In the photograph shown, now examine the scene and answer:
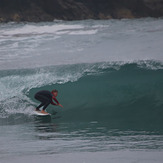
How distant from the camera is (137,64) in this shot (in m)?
8.50

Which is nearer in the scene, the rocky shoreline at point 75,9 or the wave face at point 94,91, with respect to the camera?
the wave face at point 94,91

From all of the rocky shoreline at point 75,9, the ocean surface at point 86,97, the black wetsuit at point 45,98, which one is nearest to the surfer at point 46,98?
the black wetsuit at point 45,98

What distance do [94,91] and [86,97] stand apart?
0.33 meters

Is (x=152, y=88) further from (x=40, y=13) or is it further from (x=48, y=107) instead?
(x=40, y=13)

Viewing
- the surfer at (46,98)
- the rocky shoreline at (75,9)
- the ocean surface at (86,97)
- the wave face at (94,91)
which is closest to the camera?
the ocean surface at (86,97)

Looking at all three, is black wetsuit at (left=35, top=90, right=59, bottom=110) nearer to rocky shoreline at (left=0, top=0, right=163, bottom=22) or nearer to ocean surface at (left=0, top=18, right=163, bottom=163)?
ocean surface at (left=0, top=18, right=163, bottom=163)

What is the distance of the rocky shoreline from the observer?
18781 millimetres

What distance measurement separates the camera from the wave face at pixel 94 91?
6.52 metres

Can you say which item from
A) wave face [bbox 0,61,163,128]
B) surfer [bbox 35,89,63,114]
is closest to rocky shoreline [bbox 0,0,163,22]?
wave face [bbox 0,61,163,128]

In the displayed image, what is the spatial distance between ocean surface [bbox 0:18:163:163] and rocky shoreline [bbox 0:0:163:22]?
625 cm

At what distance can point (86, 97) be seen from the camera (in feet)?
25.0

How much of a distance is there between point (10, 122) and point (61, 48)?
4.59m

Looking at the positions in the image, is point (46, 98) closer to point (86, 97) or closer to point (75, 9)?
point (86, 97)

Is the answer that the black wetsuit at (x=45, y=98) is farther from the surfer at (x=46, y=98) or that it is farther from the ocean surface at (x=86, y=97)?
the ocean surface at (x=86, y=97)
